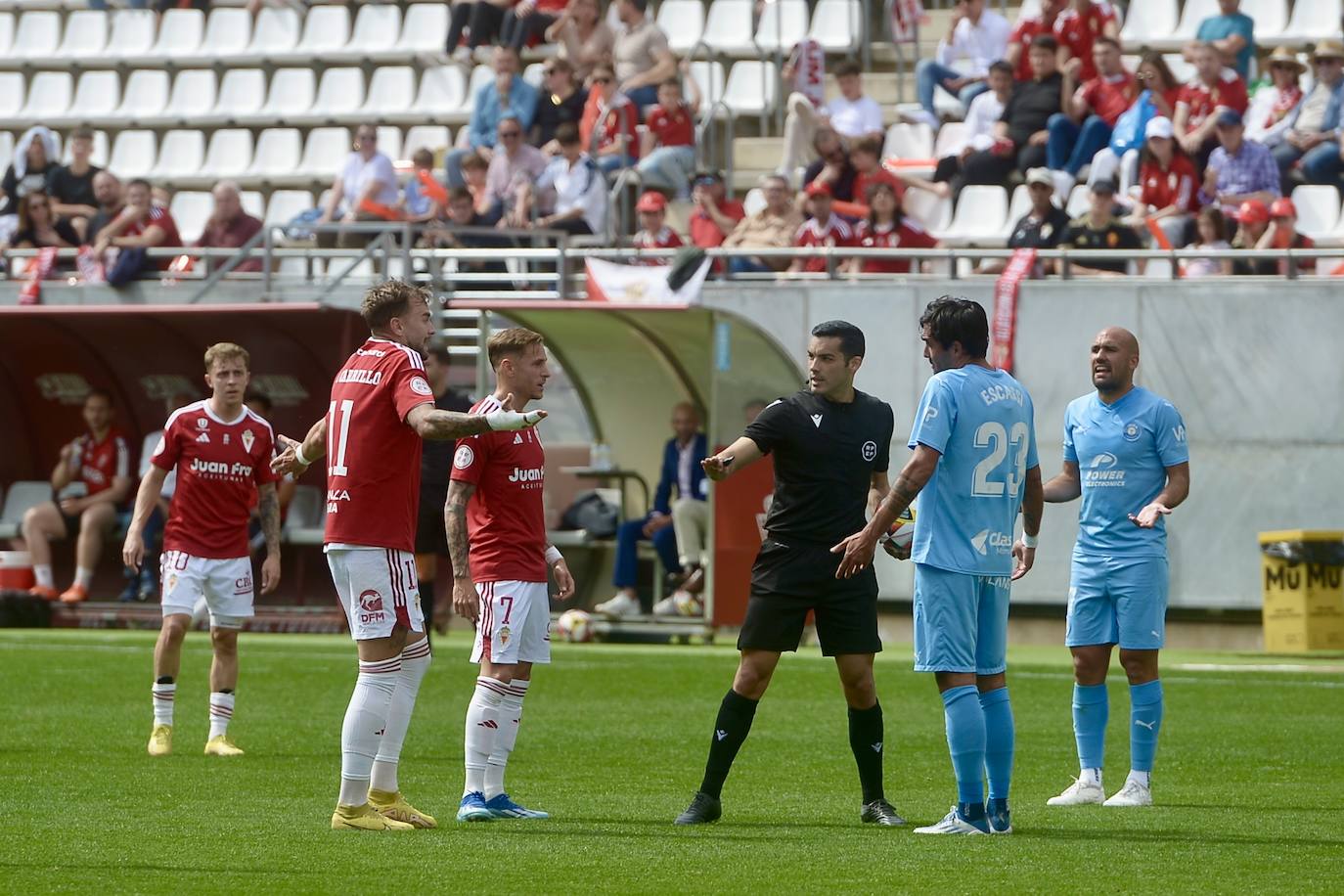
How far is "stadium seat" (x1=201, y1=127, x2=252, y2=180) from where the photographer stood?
96.3 feet

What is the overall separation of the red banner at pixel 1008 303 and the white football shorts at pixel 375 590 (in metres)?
12.2

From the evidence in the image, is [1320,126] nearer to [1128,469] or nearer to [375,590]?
[1128,469]

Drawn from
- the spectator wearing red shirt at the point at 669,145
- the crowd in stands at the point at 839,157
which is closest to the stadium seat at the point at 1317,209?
the crowd in stands at the point at 839,157

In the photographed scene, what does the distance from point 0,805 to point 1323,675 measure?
10.4m

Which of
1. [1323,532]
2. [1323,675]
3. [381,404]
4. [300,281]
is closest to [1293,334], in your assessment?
[1323,532]

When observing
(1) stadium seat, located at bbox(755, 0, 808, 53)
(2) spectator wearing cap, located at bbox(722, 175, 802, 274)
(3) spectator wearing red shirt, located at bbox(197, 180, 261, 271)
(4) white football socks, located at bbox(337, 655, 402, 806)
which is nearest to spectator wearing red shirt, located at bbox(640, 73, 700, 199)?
(2) spectator wearing cap, located at bbox(722, 175, 802, 274)

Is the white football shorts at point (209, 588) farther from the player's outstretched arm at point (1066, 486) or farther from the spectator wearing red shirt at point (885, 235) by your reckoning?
the spectator wearing red shirt at point (885, 235)

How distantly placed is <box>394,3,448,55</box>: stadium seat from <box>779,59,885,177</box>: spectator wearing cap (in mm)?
7220

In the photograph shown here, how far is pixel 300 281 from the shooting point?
22.6m

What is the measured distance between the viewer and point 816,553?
8766 millimetres

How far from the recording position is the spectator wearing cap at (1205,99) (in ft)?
69.2

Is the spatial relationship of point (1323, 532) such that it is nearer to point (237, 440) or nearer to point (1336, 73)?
point (1336, 73)

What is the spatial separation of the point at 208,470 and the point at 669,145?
1315cm

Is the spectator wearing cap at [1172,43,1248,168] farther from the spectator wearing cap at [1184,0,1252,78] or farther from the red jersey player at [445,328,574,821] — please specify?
the red jersey player at [445,328,574,821]
